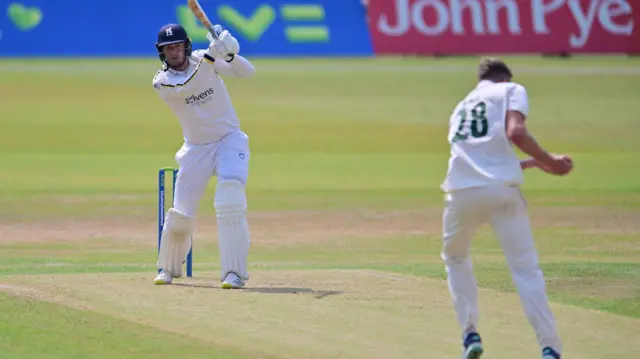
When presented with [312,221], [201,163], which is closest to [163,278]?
[201,163]

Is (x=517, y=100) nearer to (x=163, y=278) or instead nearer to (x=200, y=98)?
(x=200, y=98)

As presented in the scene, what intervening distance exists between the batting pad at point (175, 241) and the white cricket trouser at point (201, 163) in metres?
0.07

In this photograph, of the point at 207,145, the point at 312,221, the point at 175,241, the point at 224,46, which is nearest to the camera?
the point at 224,46

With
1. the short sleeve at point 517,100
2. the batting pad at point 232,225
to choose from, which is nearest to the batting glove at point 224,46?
the batting pad at point 232,225

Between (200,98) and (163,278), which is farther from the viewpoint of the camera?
(163,278)

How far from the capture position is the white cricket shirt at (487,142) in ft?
21.5

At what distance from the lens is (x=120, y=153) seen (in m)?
21.7

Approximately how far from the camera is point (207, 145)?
941 centimetres

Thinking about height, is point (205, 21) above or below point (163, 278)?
above

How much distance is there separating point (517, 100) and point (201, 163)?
3.41 meters

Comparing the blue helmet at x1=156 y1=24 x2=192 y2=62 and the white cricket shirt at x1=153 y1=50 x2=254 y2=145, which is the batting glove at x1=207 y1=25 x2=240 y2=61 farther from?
the blue helmet at x1=156 y1=24 x2=192 y2=62

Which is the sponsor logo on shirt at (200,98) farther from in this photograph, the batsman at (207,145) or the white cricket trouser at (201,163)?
the white cricket trouser at (201,163)

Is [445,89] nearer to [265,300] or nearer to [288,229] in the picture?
[288,229]

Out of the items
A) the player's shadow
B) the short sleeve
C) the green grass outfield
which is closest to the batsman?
the player's shadow
